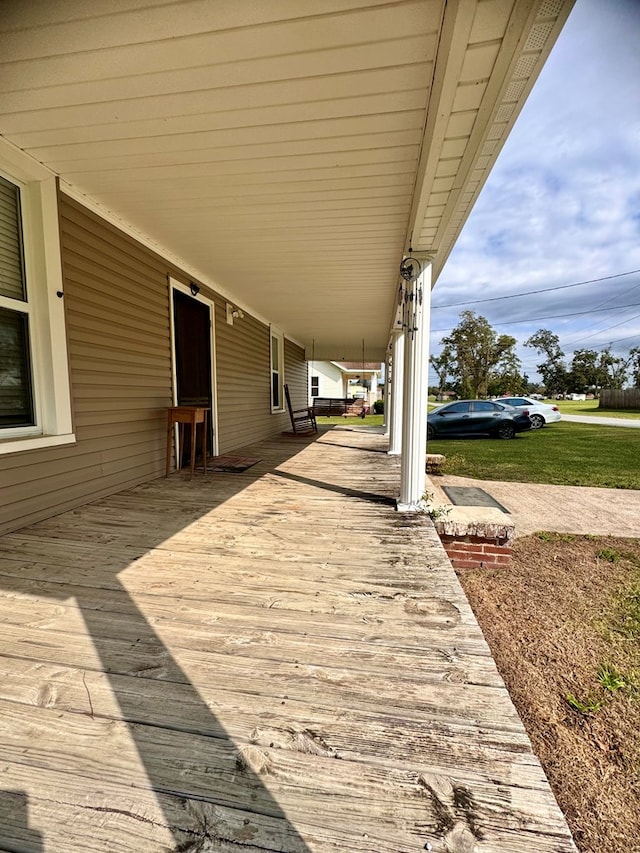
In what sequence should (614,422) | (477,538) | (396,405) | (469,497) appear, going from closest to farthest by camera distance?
1. (477,538)
2. (469,497)
3. (396,405)
4. (614,422)

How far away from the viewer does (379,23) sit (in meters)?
1.53

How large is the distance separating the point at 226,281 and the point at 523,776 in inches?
210

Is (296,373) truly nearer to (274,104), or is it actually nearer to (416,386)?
(416,386)

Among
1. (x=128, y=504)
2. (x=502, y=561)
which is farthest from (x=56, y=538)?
(x=502, y=561)

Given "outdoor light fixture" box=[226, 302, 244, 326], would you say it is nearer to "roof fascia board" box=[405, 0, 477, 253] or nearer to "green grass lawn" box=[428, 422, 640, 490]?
"roof fascia board" box=[405, 0, 477, 253]

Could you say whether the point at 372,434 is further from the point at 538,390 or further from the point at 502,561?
the point at 538,390

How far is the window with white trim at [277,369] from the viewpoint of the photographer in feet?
27.6

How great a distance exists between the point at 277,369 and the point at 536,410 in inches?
324

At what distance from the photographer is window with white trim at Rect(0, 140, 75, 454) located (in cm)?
250

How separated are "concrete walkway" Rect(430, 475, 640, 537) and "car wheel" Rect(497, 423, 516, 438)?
5313 millimetres

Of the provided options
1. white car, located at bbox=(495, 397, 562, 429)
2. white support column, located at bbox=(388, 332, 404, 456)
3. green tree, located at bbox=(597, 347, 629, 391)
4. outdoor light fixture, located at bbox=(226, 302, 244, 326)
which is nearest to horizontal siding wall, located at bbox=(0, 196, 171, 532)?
outdoor light fixture, located at bbox=(226, 302, 244, 326)

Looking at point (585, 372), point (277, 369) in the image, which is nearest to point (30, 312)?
point (277, 369)

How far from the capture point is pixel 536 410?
11828 millimetres

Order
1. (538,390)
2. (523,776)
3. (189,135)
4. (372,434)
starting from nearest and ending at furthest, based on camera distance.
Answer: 1. (523,776)
2. (189,135)
3. (372,434)
4. (538,390)
